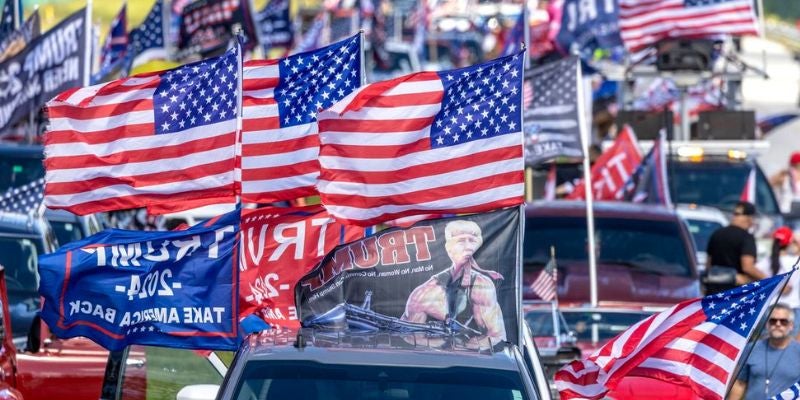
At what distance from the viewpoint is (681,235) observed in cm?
1552

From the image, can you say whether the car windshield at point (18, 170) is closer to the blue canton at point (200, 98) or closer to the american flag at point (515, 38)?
the american flag at point (515, 38)

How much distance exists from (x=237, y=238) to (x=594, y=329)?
4.02 meters

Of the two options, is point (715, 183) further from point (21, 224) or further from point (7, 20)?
point (21, 224)

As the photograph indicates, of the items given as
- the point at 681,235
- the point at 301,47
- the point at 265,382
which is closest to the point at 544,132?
the point at 681,235

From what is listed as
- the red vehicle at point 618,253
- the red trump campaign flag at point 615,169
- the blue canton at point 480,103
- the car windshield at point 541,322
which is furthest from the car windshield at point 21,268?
the red trump campaign flag at point 615,169

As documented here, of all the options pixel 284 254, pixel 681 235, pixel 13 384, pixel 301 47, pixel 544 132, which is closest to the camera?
pixel 13 384

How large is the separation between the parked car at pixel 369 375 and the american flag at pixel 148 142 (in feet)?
8.14

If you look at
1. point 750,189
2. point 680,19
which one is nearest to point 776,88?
point 680,19

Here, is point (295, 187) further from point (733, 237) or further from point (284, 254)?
point (733, 237)

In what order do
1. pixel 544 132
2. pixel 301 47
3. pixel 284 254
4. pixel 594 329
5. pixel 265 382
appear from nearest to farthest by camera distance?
pixel 265 382 → pixel 284 254 → pixel 594 329 → pixel 544 132 → pixel 301 47

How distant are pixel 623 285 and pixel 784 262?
8.59ft

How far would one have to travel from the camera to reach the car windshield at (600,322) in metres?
13.1

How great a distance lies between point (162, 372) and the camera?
10.1 metres

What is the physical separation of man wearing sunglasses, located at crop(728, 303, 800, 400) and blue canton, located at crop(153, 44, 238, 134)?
3365 millimetres
